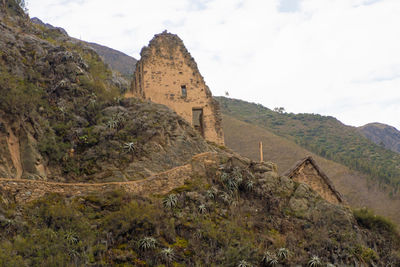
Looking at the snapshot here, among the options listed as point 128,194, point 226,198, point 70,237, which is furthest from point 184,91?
point 70,237

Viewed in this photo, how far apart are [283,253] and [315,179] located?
5.98 meters

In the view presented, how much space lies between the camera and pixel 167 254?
12062mm

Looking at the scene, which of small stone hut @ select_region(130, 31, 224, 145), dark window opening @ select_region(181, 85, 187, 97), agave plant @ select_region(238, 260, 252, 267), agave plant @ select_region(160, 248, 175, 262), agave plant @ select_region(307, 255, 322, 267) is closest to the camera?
agave plant @ select_region(160, 248, 175, 262)

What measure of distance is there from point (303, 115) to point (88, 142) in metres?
71.7

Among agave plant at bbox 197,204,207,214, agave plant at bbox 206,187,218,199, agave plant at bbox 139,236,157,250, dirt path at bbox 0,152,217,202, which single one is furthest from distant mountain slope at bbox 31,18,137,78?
agave plant at bbox 139,236,157,250

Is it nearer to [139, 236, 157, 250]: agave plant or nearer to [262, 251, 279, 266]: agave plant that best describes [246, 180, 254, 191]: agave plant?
[262, 251, 279, 266]: agave plant

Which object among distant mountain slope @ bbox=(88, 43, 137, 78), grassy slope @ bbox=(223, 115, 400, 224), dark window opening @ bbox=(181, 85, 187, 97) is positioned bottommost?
grassy slope @ bbox=(223, 115, 400, 224)

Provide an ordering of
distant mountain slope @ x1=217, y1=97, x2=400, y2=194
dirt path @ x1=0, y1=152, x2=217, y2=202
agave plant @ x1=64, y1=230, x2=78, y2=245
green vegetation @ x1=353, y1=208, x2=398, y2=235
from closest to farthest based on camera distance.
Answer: agave plant @ x1=64, y1=230, x2=78, y2=245
dirt path @ x1=0, y1=152, x2=217, y2=202
green vegetation @ x1=353, y1=208, x2=398, y2=235
distant mountain slope @ x1=217, y1=97, x2=400, y2=194

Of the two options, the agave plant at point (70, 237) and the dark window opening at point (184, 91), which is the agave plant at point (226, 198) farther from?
the dark window opening at point (184, 91)

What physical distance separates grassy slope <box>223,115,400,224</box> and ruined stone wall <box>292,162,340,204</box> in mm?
24225

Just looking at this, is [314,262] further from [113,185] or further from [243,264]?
[113,185]

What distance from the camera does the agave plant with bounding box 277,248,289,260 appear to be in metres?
13.0

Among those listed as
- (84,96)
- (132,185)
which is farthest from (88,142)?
(132,185)

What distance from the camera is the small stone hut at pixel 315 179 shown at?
18.1 metres
